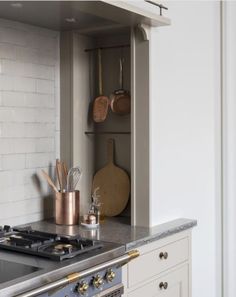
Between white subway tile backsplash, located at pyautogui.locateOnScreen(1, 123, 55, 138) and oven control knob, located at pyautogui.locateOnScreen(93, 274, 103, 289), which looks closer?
oven control knob, located at pyautogui.locateOnScreen(93, 274, 103, 289)

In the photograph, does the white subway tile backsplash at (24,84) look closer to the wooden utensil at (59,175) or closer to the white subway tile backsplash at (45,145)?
the white subway tile backsplash at (45,145)

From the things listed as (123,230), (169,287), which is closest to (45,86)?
(123,230)

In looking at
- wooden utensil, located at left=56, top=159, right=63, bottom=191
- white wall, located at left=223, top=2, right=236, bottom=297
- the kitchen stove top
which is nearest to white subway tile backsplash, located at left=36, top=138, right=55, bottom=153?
wooden utensil, located at left=56, top=159, right=63, bottom=191

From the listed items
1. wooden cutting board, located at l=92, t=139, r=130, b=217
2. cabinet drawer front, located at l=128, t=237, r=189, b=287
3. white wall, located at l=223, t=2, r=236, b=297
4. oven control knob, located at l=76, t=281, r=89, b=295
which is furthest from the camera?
white wall, located at l=223, t=2, r=236, b=297

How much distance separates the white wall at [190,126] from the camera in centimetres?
251

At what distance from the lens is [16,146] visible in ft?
7.82

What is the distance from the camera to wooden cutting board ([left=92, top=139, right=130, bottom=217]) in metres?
2.61

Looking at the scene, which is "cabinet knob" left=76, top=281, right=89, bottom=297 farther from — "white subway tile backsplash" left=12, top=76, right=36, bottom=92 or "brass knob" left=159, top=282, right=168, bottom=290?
"white subway tile backsplash" left=12, top=76, right=36, bottom=92

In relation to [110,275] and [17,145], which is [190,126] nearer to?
[17,145]

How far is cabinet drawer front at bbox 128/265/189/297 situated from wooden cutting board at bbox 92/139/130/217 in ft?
1.41

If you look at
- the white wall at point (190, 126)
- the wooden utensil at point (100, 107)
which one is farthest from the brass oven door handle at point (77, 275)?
the wooden utensil at point (100, 107)

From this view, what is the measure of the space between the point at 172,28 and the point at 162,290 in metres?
1.28

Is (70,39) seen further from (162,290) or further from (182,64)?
(162,290)

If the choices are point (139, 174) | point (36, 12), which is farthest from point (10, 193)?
point (36, 12)
